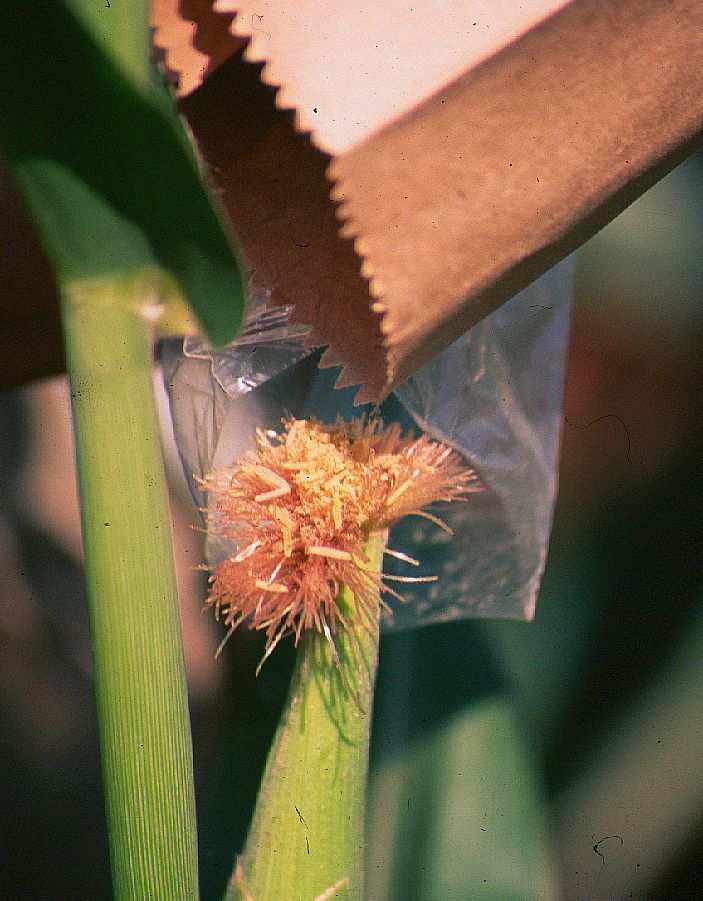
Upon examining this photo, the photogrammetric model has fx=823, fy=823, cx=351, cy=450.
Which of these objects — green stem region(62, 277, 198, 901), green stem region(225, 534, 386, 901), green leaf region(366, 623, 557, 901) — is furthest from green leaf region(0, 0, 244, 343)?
green leaf region(366, 623, 557, 901)

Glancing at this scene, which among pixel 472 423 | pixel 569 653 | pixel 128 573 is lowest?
pixel 569 653

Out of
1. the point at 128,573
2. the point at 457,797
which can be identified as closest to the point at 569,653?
the point at 457,797

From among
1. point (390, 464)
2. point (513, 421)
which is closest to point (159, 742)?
point (390, 464)

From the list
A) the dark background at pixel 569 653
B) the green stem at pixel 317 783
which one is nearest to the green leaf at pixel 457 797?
the dark background at pixel 569 653

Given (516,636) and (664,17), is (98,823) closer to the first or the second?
(516,636)

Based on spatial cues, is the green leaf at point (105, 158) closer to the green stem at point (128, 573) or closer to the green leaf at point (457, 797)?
the green stem at point (128, 573)

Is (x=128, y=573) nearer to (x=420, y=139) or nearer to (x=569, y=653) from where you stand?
(x=420, y=139)
